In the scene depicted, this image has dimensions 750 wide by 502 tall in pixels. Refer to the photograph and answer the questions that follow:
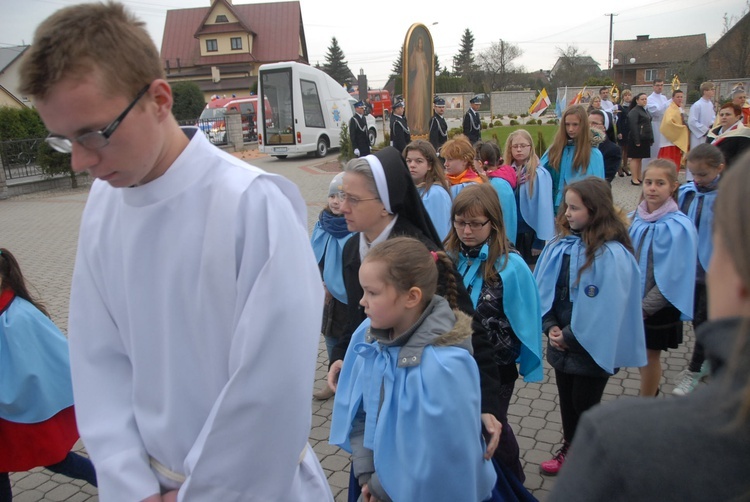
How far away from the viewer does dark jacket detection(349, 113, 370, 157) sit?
16.0 metres

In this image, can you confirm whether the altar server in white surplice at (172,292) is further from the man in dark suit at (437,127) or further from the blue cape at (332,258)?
the man in dark suit at (437,127)

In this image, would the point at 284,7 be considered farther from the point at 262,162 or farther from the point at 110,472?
the point at 110,472

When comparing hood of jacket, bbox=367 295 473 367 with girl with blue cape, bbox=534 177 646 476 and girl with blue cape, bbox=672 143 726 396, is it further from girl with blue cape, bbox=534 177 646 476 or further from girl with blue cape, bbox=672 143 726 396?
girl with blue cape, bbox=672 143 726 396

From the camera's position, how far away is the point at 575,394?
3.40 meters

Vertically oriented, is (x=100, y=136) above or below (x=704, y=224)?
above

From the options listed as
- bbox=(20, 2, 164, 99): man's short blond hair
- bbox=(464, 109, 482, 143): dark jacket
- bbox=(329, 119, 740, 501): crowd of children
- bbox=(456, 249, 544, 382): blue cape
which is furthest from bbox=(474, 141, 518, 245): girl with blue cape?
bbox=(464, 109, 482, 143): dark jacket

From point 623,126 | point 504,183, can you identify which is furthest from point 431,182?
point 623,126

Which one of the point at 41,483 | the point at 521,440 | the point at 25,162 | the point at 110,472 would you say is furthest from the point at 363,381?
the point at 25,162

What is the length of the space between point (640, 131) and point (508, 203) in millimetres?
8006

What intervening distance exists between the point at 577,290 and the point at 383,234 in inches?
50.0

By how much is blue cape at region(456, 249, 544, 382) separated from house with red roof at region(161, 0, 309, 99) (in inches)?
2294

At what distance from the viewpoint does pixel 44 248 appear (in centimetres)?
1077

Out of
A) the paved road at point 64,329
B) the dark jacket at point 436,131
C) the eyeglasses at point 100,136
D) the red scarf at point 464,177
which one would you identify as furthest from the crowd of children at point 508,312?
the dark jacket at point 436,131

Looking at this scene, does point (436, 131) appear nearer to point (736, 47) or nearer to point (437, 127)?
point (437, 127)
